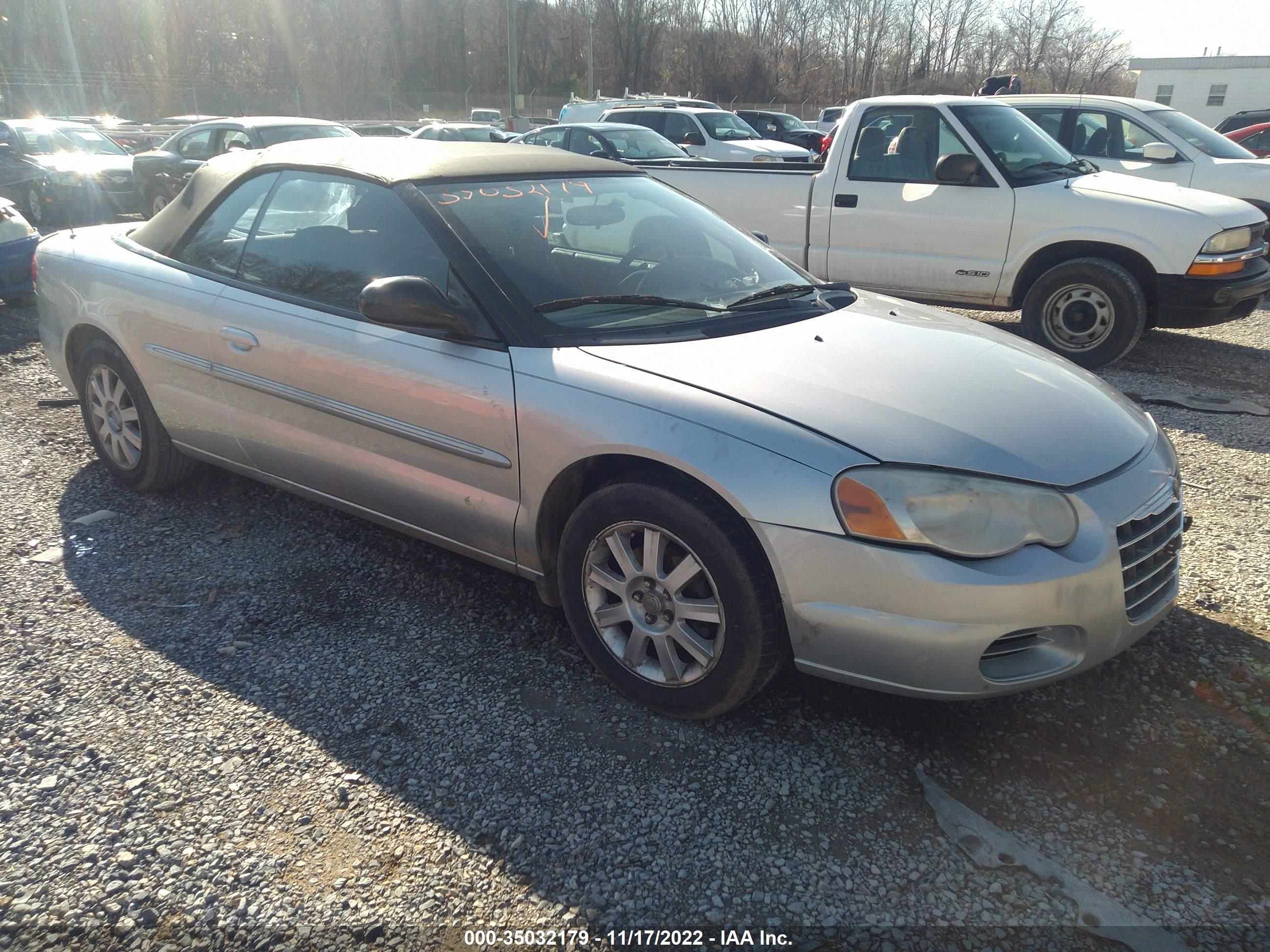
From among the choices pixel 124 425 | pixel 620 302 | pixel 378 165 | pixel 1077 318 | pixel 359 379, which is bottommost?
pixel 1077 318

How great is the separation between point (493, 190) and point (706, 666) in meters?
1.94

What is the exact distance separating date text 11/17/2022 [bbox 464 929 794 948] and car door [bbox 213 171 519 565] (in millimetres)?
1269

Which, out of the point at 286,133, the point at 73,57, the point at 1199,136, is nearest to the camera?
the point at 1199,136

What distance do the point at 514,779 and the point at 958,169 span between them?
19.7 feet

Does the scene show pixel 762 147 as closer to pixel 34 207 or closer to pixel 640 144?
pixel 640 144

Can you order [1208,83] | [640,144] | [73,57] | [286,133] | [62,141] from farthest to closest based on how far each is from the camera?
[1208,83] < [73,57] < [62,141] < [640,144] < [286,133]

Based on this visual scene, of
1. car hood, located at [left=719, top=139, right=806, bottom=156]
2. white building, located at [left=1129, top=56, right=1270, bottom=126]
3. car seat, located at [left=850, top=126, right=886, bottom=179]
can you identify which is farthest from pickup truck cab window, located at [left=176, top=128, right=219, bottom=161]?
white building, located at [left=1129, top=56, right=1270, bottom=126]

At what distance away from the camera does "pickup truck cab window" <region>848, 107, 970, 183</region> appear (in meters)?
7.18

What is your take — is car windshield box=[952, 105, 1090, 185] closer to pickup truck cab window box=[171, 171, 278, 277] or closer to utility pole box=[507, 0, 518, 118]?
pickup truck cab window box=[171, 171, 278, 277]

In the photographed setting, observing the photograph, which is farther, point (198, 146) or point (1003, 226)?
point (198, 146)

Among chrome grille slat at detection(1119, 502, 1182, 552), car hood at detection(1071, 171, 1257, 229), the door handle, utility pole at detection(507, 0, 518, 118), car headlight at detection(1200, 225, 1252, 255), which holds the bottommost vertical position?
chrome grille slat at detection(1119, 502, 1182, 552)

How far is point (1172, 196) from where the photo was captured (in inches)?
260

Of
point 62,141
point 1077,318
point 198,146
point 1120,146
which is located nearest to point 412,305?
point 1077,318

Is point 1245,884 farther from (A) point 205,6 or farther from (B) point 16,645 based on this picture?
(A) point 205,6
